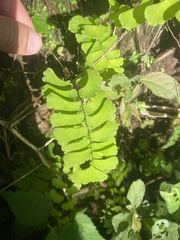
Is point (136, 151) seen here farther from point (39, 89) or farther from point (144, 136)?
point (39, 89)

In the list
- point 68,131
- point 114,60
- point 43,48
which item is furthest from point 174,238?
point 43,48

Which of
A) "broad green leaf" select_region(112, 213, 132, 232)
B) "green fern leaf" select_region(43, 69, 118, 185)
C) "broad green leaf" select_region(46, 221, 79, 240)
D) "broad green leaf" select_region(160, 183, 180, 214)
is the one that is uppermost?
"green fern leaf" select_region(43, 69, 118, 185)

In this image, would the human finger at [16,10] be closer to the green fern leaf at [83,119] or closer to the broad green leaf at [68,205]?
the green fern leaf at [83,119]

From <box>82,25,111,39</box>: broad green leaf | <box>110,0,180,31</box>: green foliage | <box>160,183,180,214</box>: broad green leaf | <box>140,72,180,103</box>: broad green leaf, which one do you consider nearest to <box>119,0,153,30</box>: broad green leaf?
<box>110,0,180,31</box>: green foliage

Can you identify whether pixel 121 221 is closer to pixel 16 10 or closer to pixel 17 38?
pixel 17 38

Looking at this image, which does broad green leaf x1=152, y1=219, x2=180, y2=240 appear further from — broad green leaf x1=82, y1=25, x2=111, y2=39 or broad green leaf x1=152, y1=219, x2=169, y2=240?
broad green leaf x1=82, y1=25, x2=111, y2=39

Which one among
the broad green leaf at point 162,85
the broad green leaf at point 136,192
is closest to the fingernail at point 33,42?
the broad green leaf at point 162,85

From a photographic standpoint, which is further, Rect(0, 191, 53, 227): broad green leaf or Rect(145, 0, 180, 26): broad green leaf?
Rect(0, 191, 53, 227): broad green leaf
